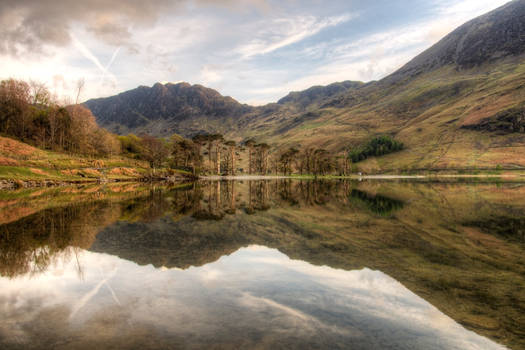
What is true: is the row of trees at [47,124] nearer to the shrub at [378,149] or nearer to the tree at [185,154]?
the tree at [185,154]

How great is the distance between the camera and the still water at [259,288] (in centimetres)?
480

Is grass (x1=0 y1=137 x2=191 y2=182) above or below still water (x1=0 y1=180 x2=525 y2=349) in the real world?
above

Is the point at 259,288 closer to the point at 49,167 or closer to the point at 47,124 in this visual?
the point at 49,167

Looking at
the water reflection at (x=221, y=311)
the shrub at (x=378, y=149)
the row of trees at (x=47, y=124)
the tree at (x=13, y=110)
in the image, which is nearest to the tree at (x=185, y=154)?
the row of trees at (x=47, y=124)

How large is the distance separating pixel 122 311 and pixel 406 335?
5.17 m

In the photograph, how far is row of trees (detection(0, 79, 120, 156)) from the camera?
87081mm

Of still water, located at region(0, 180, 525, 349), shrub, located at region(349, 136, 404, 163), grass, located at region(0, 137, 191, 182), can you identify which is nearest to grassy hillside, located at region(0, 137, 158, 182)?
grass, located at region(0, 137, 191, 182)

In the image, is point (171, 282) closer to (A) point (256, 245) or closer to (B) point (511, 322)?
(A) point (256, 245)

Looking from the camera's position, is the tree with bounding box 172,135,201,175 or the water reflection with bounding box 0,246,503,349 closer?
the water reflection with bounding box 0,246,503,349

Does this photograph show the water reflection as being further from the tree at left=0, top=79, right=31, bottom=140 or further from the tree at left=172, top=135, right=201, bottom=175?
the tree at left=172, top=135, right=201, bottom=175

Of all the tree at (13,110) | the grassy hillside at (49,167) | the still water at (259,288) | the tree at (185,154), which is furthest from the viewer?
the tree at (185,154)

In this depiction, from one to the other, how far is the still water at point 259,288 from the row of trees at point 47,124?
9419 cm

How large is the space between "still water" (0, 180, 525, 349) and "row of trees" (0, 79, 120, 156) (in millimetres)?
94188

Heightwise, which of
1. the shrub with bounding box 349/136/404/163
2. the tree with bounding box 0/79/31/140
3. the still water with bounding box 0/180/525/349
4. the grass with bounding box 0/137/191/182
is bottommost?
the still water with bounding box 0/180/525/349
